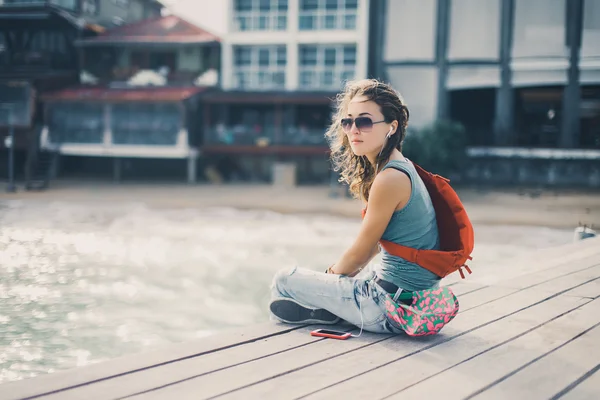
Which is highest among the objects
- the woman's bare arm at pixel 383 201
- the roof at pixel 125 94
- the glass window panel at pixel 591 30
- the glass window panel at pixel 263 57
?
the glass window panel at pixel 591 30

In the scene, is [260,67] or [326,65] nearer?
[326,65]

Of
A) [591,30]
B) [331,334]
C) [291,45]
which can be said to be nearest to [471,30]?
[591,30]

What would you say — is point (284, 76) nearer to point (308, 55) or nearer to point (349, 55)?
point (308, 55)

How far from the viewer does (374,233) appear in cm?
347

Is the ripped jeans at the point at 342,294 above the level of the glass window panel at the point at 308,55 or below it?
below

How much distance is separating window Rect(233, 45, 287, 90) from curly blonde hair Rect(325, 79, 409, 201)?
25858 mm

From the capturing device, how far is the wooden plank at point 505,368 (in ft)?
8.91

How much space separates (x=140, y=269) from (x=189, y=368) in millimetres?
7311

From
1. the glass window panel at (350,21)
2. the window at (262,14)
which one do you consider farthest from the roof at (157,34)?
the glass window panel at (350,21)

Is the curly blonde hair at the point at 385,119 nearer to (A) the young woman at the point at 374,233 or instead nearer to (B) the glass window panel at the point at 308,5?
(A) the young woman at the point at 374,233

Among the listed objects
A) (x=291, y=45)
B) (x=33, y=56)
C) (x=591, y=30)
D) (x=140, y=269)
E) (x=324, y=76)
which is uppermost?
(x=591, y=30)

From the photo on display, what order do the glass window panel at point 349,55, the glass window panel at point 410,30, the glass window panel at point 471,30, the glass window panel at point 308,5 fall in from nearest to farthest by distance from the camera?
1. the glass window panel at point 471,30
2. the glass window panel at point 410,30
3. the glass window panel at point 349,55
4. the glass window panel at point 308,5

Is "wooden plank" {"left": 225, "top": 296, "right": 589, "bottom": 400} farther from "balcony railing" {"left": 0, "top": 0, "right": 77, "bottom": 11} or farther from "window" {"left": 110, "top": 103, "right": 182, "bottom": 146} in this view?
"balcony railing" {"left": 0, "top": 0, "right": 77, "bottom": 11}

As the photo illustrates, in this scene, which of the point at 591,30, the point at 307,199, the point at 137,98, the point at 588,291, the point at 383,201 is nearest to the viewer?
the point at 383,201
